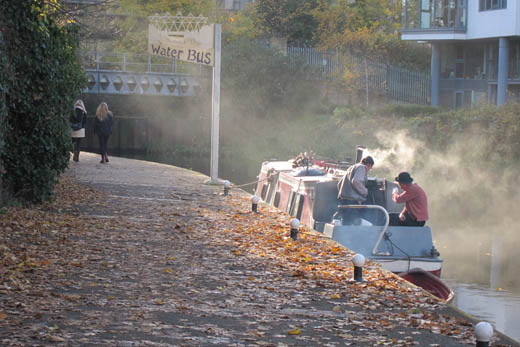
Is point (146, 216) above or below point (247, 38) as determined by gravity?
below

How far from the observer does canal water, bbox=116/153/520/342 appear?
15.0m

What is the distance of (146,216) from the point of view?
1492cm

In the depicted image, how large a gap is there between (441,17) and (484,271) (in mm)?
27836

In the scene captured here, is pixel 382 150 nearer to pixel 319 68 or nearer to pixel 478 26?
pixel 478 26

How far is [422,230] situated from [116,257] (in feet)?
21.3

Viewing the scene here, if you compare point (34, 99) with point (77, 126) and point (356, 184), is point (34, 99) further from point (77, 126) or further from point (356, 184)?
point (77, 126)

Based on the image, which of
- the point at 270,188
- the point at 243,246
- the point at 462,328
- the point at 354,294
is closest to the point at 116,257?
the point at 243,246

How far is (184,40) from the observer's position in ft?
67.7

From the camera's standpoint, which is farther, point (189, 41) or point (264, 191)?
point (264, 191)

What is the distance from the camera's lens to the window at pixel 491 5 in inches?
1604

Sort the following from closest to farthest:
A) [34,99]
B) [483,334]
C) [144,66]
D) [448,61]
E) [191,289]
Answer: [483,334]
[191,289]
[34,99]
[448,61]
[144,66]

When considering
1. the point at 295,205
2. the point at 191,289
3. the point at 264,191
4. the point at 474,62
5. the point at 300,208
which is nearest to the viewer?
the point at 191,289

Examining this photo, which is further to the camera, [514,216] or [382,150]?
[382,150]

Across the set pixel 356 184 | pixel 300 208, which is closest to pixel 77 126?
pixel 300 208
